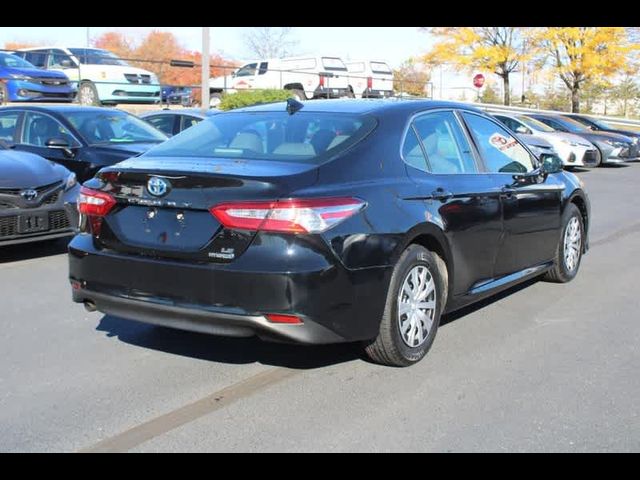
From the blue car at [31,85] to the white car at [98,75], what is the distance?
1070mm

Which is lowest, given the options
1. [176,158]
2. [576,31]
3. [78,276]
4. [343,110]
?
[78,276]

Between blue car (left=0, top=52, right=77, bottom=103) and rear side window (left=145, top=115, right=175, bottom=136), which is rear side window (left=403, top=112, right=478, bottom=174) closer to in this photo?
rear side window (left=145, top=115, right=175, bottom=136)

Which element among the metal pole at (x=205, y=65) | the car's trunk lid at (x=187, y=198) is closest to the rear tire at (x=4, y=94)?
the metal pole at (x=205, y=65)

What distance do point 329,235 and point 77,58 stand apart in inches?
782

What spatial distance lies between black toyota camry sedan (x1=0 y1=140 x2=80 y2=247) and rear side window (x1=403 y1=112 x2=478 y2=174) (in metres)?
4.18

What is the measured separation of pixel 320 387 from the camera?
4176 mm

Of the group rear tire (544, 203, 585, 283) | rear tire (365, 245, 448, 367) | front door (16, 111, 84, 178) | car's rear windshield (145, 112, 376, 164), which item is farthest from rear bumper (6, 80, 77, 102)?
rear tire (365, 245, 448, 367)

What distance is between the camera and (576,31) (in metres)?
33.9

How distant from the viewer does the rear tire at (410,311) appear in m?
4.29

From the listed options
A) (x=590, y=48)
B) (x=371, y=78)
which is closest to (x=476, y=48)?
(x=590, y=48)
